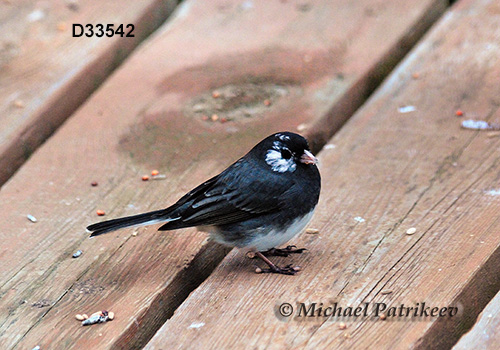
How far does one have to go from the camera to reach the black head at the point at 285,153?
252cm

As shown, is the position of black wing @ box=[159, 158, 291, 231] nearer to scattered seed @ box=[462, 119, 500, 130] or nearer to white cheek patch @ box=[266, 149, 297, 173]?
white cheek patch @ box=[266, 149, 297, 173]

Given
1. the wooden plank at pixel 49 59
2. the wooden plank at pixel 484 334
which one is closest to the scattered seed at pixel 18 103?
the wooden plank at pixel 49 59

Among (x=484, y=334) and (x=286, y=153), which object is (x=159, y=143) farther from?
(x=484, y=334)

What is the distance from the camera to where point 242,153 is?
2.95 metres

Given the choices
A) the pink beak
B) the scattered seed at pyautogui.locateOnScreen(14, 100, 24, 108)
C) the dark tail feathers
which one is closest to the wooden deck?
the scattered seed at pyautogui.locateOnScreen(14, 100, 24, 108)

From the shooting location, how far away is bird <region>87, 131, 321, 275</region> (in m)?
2.44

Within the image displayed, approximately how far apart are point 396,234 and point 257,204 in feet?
1.46

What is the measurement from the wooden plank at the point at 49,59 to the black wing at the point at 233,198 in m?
0.84

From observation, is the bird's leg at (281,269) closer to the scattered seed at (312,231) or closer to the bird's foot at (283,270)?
the bird's foot at (283,270)

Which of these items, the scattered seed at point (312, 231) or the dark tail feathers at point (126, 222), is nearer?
the dark tail feathers at point (126, 222)

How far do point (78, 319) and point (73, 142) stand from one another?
42.0 inches

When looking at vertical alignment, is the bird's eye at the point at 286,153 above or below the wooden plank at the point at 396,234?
above

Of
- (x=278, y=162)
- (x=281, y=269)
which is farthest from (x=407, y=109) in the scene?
(x=281, y=269)

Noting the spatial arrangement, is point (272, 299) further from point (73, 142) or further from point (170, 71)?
point (170, 71)
